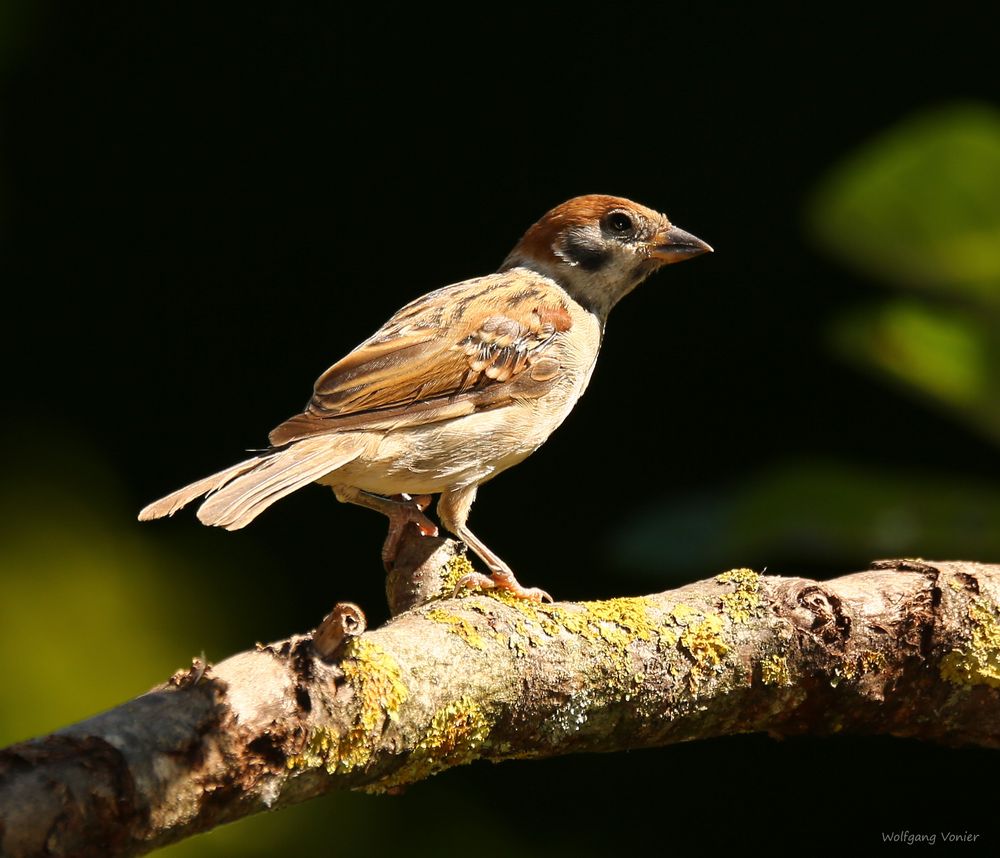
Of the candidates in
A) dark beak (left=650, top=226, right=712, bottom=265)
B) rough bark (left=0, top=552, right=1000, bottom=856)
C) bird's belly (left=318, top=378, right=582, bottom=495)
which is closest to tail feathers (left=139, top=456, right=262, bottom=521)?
bird's belly (left=318, top=378, right=582, bottom=495)

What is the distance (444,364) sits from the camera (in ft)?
12.0

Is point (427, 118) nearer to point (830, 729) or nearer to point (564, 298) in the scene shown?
point (564, 298)

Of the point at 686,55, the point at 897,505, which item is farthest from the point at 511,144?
the point at 897,505

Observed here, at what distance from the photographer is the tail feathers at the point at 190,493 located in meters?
2.79

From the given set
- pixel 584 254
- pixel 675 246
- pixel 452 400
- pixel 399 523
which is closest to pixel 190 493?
pixel 399 523

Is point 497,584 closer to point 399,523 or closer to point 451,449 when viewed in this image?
point 399,523

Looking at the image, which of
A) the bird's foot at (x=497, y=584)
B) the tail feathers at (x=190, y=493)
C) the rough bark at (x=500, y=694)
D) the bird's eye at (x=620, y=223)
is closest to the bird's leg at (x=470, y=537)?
the bird's foot at (x=497, y=584)

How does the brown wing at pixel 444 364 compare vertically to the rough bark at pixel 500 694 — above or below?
above

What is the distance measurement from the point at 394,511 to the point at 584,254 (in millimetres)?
1249

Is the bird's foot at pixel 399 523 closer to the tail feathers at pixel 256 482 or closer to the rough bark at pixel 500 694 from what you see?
the rough bark at pixel 500 694

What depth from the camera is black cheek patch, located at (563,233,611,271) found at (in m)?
4.32

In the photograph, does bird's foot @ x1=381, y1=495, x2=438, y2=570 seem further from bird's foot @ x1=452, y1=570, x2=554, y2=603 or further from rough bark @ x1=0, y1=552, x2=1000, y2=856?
bird's foot @ x1=452, y1=570, x2=554, y2=603

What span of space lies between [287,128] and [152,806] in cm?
435

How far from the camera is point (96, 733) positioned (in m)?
1.79
